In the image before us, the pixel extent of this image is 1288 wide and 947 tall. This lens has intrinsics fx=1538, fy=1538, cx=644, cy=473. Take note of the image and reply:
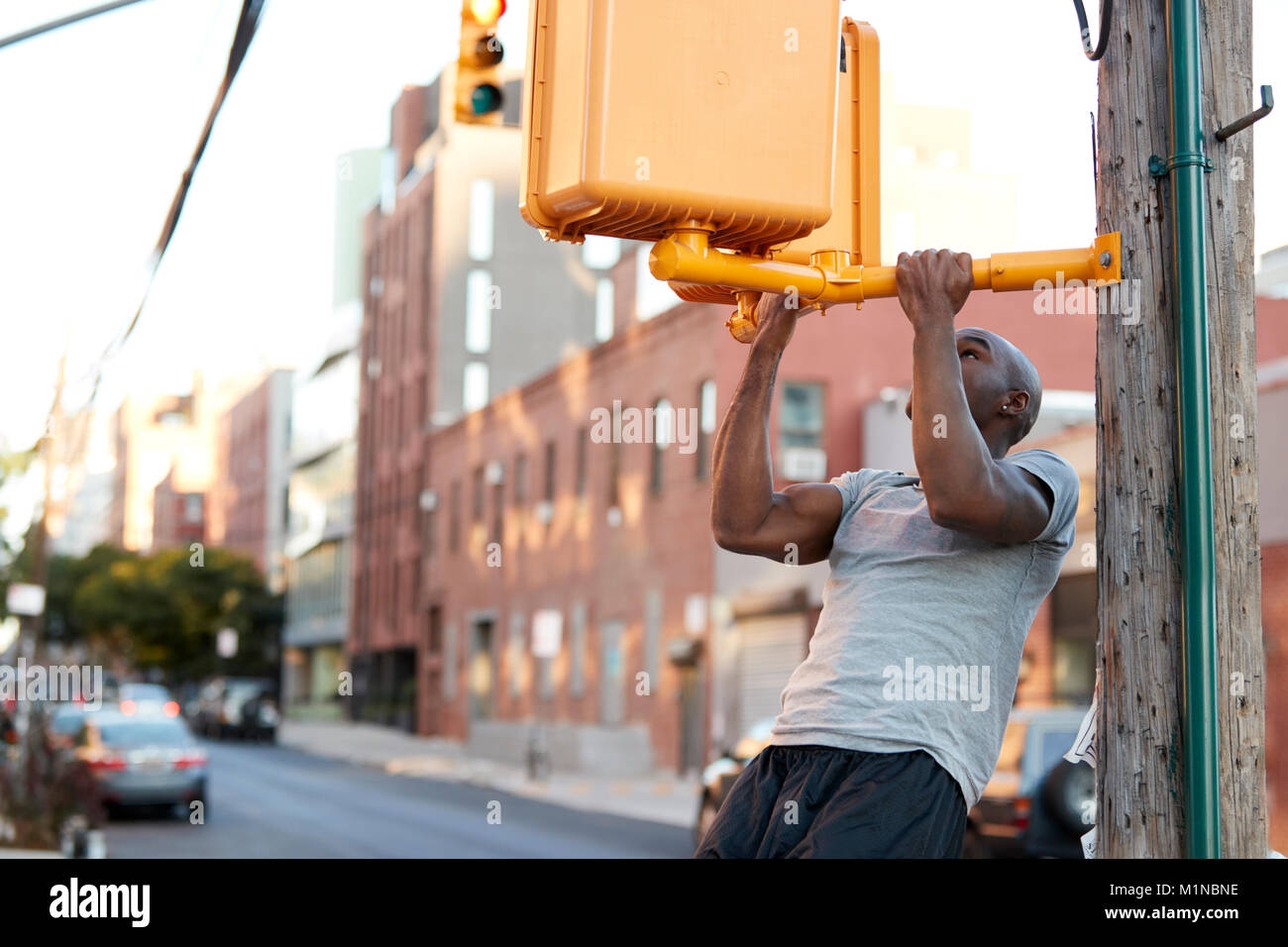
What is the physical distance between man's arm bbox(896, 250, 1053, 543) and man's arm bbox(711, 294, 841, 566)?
1.25 feet

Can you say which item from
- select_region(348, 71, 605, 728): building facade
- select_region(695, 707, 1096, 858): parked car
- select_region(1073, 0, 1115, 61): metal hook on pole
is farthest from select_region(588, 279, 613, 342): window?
select_region(1073, 0, 1115, 61): metal hook on pole

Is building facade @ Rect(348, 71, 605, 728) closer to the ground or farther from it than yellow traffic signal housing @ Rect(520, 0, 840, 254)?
farther from it

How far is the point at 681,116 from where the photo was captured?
2.36m

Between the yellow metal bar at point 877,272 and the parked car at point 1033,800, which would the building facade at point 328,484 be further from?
the yellow metal bar at point 877,272

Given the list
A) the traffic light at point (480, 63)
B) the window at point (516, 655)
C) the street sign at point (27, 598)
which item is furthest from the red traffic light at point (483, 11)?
the window at point (516, 655)

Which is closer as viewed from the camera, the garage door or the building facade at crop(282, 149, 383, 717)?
the garage door

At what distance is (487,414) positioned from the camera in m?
44.2

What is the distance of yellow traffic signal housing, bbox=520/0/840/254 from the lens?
7.68 feet

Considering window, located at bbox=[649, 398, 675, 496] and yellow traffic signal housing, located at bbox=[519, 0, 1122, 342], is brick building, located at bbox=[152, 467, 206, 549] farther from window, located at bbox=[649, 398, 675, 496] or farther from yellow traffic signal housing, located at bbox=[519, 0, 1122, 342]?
yellow traffic signal housing, located at bbox=[519, 0, 1122, 342]

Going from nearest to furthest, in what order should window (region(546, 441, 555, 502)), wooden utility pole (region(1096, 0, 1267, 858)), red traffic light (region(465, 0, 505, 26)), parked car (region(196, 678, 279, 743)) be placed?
wooden utility pole (region(1096, 0, 1267, 858)), red traffic light (region(465, 0, 505, 26)), window (region(546, 441, 555, 502)), parked car (region(196, 678, 279, 743))

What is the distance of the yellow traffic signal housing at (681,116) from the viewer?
2.34 meters

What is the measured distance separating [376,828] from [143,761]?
3.22 m
